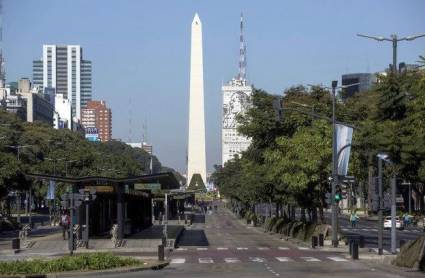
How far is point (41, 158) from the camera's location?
139 m

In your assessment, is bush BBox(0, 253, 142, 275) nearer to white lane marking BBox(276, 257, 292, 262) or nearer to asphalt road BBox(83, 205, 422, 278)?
asphalt road BBox(83, 205, 422, 278)

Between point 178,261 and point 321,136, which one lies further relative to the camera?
→ point 321,136

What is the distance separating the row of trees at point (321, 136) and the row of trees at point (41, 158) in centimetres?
2116

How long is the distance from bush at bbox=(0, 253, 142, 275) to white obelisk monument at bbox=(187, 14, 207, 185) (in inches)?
4038

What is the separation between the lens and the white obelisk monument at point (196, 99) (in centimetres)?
13738

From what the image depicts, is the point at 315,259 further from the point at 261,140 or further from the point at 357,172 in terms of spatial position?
the point at 261,140

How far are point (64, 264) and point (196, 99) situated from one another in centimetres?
10793

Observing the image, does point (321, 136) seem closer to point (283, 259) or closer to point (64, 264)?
point (283, 259)

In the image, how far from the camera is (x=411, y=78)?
32.7 metres

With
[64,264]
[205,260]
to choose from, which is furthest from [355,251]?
[64,264]

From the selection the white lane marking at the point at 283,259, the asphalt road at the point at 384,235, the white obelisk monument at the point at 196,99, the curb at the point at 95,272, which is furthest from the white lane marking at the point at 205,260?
the white obelisk monument at the point at 196,99

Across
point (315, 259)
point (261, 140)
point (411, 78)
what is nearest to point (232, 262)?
point (315, 259)

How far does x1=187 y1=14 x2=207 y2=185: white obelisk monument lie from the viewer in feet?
451

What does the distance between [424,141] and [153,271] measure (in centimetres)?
1139
